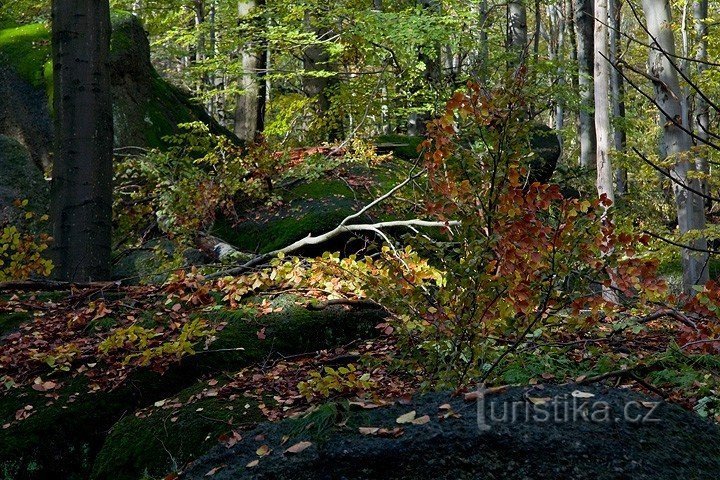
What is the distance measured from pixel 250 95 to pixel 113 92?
2928 millimetres

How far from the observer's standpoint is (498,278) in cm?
369

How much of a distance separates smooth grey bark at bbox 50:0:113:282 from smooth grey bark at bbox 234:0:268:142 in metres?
6.15

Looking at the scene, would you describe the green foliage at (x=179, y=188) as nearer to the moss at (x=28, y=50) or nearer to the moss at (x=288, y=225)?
the moss at (x=288, y=225)

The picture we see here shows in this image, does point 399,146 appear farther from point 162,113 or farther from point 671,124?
point 671,124

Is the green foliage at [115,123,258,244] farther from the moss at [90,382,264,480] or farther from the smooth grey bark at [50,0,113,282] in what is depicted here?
the moss at [90,382,264,480]

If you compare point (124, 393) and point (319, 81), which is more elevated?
point (319, 81)

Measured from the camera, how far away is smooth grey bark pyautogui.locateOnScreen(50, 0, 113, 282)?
6277mm

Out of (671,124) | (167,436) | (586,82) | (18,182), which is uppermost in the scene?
(586,82)

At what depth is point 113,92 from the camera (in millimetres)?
10703

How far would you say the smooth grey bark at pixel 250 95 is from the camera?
12.6 metres

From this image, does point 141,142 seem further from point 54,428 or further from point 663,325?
point 663,325

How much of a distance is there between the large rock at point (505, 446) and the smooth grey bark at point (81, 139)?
13.4 ft

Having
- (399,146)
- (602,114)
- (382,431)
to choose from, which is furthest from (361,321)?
(399,146)

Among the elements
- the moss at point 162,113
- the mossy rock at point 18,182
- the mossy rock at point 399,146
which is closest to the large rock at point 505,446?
the mossy rock at point 18,182
